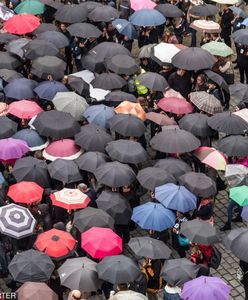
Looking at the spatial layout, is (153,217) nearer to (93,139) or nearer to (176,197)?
(176,197)

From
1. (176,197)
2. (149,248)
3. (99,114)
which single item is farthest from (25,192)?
(99,114)

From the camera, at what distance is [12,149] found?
12.8 metres

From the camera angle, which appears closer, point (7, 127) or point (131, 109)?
point (7, 127)

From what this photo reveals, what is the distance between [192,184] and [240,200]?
98cm

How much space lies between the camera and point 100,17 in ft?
60.5

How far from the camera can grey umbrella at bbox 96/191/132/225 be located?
38.2ft

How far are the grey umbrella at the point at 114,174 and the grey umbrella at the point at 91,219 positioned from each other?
824 millimetres

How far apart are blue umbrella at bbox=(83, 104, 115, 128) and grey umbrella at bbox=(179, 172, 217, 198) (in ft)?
8.25

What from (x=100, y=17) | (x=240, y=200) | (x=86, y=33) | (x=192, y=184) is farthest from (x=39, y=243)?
(x=100, y=17)

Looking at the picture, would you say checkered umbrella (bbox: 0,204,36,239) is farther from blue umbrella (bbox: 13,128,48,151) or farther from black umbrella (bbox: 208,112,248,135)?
black umbrella (bbox: 208,112,248,135)

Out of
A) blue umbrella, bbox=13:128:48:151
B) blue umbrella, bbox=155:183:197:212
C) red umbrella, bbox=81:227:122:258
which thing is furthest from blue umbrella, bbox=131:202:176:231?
blue umbrella, bbox=13:128:48:151

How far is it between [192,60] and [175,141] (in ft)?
11.4

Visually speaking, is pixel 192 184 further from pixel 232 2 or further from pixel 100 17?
pixel 232 2

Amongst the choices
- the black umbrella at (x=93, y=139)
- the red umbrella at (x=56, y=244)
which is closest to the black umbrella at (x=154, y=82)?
the black umbrella at (x=93, y=139)
